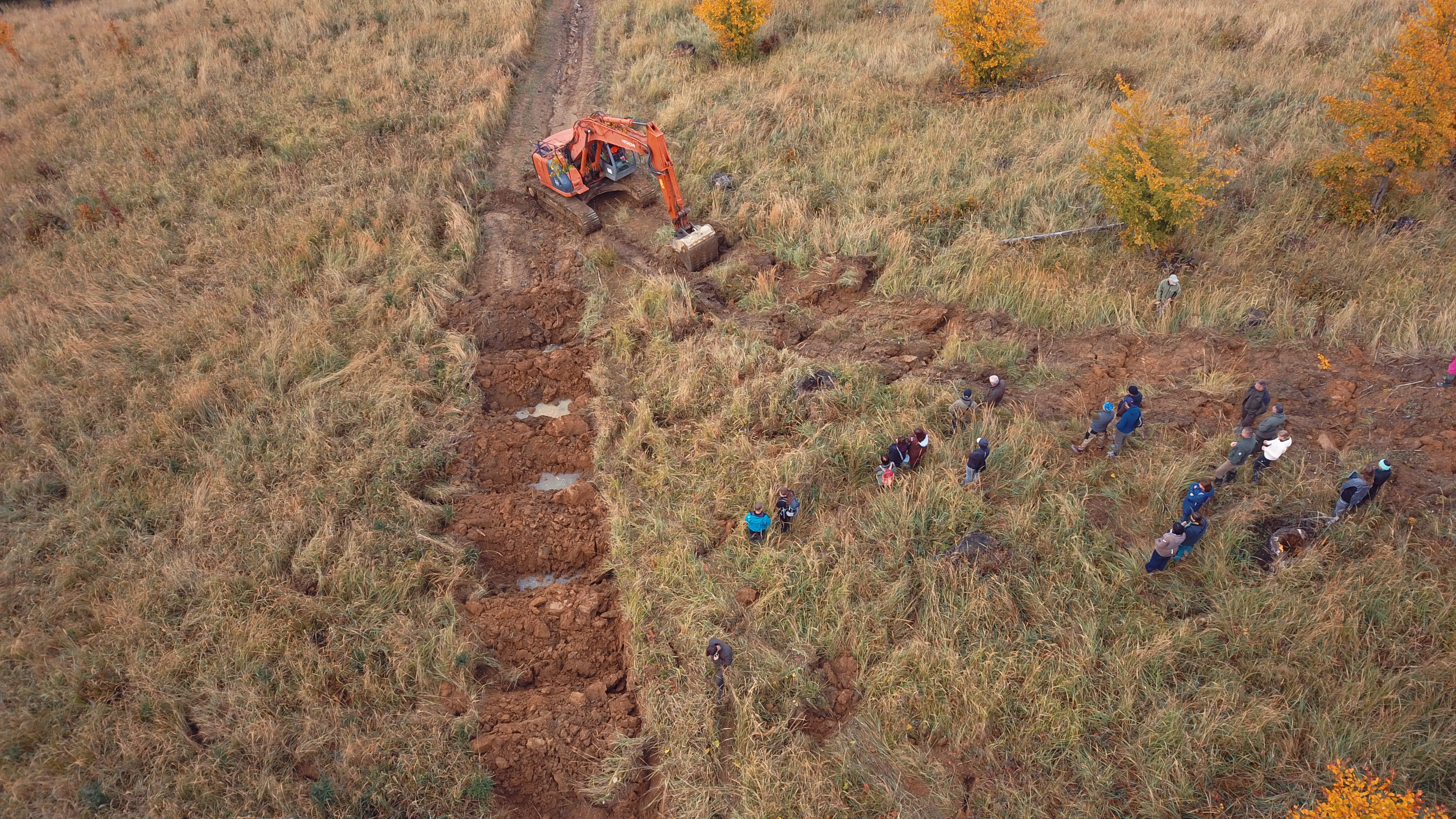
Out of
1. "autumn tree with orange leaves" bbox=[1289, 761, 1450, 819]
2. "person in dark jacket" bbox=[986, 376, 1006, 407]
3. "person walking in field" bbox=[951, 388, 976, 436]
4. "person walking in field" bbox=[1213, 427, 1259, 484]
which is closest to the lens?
"autumn tree with orange leaves" bbox=[1289, 761, 1450, 819]

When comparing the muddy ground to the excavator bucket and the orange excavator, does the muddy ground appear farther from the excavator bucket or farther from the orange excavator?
the orange excavator

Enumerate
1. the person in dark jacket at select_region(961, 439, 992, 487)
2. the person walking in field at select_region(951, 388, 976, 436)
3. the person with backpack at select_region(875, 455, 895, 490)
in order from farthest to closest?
the person walking in field at select_region(951, 388, 976, 436), the person with backpack at select_region(875, 455, 895, 490), the person in dark jacket at select_region(961, 439, 992, 487)

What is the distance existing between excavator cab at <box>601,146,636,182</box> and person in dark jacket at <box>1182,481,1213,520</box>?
1124cm

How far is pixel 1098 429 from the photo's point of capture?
8094 mm

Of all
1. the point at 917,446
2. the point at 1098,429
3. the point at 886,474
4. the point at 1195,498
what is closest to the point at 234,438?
the point at 886,474

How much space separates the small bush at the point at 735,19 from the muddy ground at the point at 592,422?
26.0ft

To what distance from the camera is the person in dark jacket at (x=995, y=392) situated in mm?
8656

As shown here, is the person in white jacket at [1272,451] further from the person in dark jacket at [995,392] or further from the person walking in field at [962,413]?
the person walking in field at [962,413]

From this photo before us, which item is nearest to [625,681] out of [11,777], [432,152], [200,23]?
[11,777]

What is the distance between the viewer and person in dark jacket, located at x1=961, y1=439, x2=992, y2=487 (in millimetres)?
7816

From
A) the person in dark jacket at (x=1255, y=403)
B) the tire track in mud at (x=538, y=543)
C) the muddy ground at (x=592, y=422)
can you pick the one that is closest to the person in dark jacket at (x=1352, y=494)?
the muddy ground at (x=592, y=422)

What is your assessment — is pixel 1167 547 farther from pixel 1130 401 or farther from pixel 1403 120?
pixel 1403 120

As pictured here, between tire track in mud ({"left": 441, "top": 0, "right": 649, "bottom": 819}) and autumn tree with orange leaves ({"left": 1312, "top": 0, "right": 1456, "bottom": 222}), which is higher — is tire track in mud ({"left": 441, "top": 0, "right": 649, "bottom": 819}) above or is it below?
below

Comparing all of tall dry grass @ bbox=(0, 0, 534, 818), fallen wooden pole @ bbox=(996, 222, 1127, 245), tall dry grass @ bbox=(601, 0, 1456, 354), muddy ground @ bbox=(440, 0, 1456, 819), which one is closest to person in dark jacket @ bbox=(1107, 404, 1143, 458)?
muddy ground @ bbox=(440, 0, 1456, 819)
